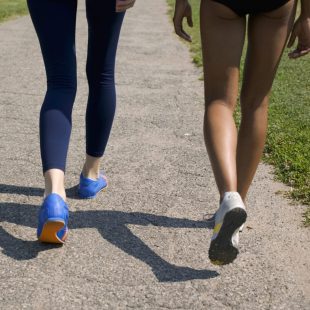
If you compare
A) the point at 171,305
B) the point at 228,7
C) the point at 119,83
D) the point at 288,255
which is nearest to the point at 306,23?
the point at 228,7

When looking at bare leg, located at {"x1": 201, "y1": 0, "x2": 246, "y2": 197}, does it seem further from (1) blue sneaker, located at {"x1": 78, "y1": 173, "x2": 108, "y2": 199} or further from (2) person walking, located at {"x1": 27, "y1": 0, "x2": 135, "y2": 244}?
(1) blue sneaker, located at {"x1": 78, "y1": 173, "x2": 108, "y2": 199}

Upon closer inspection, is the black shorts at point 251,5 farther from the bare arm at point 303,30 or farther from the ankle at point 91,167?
the ankle at point 91,167

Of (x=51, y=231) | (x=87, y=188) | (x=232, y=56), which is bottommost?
(x=87, y=188)

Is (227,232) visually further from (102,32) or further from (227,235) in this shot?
(102,32)

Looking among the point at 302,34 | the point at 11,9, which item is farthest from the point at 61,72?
the point at 11,9

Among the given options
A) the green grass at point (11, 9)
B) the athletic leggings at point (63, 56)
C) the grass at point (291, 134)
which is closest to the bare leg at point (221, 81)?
the athletic leggings at point (63, 56)

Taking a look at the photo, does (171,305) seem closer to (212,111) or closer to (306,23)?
(212,111)

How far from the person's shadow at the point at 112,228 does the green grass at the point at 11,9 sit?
1121 centimetres

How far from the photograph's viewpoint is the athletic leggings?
304cm

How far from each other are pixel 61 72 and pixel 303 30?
1.11 metres

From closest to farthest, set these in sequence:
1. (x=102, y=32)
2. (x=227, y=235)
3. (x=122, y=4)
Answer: (x=227, y=235)
(x=122, y=4)
(x=102, y=32)

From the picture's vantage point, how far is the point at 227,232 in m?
2.58

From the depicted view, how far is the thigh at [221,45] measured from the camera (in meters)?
2.79

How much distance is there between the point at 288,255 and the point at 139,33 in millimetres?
10180
